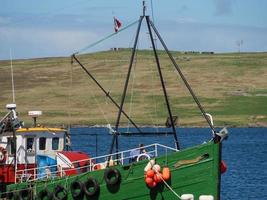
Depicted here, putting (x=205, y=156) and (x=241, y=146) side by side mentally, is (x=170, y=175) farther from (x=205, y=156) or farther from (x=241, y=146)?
(x=241, y=146)

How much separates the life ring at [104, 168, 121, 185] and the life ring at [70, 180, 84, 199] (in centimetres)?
119

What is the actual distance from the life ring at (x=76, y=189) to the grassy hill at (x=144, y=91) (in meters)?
94.4

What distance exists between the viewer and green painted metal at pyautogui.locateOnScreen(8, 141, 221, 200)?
30531 mm

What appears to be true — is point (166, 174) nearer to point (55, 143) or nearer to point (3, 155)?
point (55, 143)

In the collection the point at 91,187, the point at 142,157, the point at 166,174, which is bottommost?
the point at 91,187

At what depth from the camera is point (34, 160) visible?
36.1 metres

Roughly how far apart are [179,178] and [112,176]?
257 centimetres

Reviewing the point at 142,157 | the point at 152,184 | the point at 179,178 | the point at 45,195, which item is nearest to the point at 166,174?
the point at 179,178

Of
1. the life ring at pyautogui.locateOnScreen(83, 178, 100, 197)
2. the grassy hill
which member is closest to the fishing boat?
the life ring at pyautogui.locateOnScreen(83, 178, 100, 197)

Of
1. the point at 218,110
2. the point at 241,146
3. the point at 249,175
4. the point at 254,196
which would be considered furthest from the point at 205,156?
the point at 218,110

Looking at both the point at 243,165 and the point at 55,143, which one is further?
the point at 243,165

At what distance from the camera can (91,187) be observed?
32188 mm

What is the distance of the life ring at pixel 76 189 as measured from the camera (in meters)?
32.3

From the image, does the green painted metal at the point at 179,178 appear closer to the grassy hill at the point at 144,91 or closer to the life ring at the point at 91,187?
the life ring at the point at 91,187
